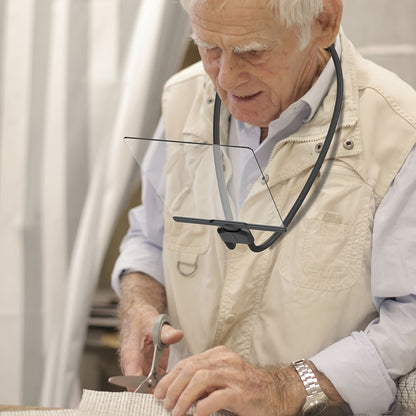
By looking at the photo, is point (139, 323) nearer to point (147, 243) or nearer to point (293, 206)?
point (147, 243)

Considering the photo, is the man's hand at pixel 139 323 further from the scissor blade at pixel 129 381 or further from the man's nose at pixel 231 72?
the man's nose at pixel 231 72

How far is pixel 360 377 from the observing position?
1320 millimetres

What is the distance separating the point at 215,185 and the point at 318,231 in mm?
242

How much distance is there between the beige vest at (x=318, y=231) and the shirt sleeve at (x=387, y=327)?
4 centimetres

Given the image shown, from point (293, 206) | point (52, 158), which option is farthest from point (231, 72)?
point (52, 158)

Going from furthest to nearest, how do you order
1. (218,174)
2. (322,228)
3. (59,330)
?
(59,330) → (322,228) → (218,174)

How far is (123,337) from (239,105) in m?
0.57

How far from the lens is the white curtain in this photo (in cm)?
250

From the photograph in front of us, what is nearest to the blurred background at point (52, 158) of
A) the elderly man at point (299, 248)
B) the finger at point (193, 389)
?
the elderly man at point (299, 248)

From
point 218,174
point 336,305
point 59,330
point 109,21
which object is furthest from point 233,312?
point 109,21

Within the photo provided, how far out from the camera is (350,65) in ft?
4.96

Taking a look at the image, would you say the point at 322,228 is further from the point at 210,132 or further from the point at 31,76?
the point at 31,76

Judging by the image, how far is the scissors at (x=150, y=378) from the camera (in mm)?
1370

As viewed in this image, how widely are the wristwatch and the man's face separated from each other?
54 cm
